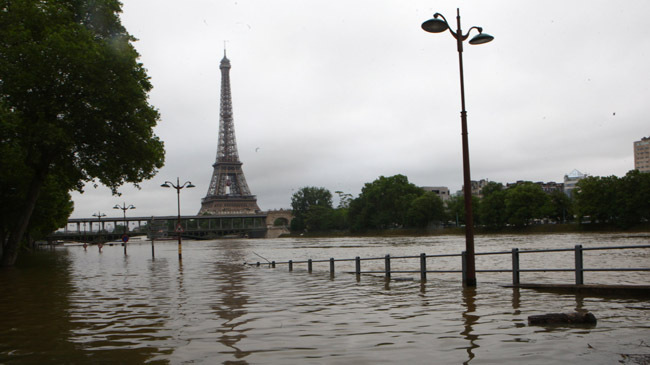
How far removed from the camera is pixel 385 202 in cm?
14138

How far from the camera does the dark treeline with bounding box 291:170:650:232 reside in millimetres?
86625

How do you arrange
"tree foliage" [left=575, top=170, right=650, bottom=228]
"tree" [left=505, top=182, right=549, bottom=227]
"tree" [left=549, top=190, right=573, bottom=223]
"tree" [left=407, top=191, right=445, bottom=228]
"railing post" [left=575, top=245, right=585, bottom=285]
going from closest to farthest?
1. "railing post" [left=575, top=245, right=585, bottom=285]
2. "tree foliage" [left=575, top=170, right=650, bottom=228]
3. "tree" [left=505, top=182, right=549, bottom=227]
4. "tree" [left=549, top=190, right=573, bottom=223]
5. "tree" [left=407, top=191, right=445, bottom=228]

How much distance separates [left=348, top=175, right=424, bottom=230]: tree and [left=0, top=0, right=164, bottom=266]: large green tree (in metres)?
105

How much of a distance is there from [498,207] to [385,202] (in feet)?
113

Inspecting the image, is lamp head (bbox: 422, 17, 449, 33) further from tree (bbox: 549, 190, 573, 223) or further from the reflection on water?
tree (bbox: 549, 190, 573, 223)

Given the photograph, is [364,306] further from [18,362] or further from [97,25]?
[97,25]

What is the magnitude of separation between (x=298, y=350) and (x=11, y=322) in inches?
264

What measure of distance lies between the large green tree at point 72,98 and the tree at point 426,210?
316 feet

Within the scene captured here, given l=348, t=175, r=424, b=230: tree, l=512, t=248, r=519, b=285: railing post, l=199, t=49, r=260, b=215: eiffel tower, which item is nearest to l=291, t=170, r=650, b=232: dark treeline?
l=348, t=175, r=424, b=230: tree

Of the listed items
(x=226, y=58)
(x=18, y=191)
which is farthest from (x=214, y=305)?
(x=226, y=58)

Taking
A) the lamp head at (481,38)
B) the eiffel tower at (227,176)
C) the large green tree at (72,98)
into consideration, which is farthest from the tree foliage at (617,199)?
the eiffel tower at (227,176)

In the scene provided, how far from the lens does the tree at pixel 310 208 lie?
175m

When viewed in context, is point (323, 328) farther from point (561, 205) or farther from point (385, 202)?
point (385, 202)

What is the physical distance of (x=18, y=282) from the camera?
22391mm
